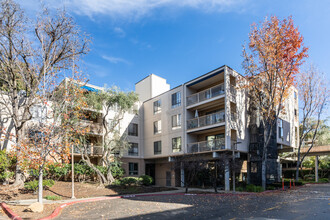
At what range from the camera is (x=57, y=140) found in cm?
1368

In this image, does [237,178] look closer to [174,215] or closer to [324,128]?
[174,215]

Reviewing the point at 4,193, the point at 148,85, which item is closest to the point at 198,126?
the point at 148,85

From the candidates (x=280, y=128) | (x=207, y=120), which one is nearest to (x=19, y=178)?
(x=207, y=120)

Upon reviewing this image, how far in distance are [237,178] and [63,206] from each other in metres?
20.9

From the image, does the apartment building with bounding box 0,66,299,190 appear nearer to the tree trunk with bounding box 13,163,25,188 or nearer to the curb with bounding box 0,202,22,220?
the tree trunk with bounding box 13,163,25,188

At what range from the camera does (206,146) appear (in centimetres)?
2623

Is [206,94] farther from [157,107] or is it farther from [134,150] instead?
[134,150]

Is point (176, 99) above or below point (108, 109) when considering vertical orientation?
above

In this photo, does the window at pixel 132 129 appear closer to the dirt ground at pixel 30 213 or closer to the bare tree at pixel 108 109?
the bare tree at pixel 108 109

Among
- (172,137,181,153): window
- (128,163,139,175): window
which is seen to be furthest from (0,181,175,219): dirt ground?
(128,163,139,175): window

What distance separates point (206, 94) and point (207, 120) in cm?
296

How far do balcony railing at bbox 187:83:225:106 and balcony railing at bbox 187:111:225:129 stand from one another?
6.51 ft

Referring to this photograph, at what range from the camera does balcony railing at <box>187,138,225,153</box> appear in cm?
2472

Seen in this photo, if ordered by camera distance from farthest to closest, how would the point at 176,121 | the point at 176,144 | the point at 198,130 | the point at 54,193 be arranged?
the point at 176,121
the point at 176,144
the point at 198,130
the point at 54,193
